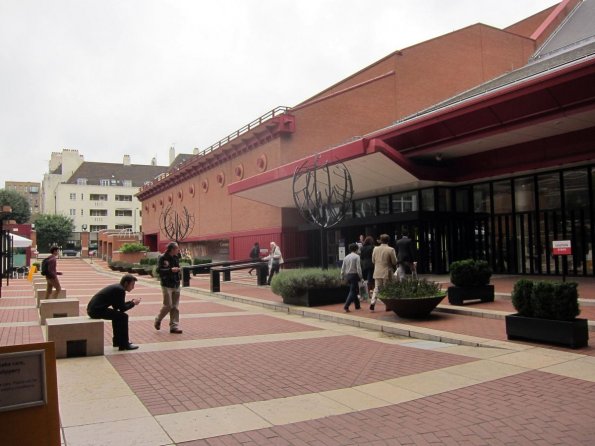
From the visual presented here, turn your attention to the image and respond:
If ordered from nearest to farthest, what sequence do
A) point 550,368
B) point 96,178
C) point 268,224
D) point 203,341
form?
point 550,368
point 203,341
point 268,224
point 96,178

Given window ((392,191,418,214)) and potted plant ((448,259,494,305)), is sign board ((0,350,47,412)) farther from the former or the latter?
window ((392,191,418,214))

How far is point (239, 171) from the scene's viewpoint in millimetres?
36844

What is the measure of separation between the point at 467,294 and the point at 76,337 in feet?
28.9

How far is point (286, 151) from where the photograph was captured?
1221 inches

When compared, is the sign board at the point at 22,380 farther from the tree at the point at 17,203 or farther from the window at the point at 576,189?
the tree at the point at 17,203

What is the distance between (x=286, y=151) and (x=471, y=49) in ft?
49.6

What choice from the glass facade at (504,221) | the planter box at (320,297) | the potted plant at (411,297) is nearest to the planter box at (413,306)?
the potted plant at (411,297)

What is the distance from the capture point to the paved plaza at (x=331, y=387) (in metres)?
4.64

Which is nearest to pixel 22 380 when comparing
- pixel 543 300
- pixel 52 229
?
pixel 543 300

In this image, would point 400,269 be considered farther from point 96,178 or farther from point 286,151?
point 96,178

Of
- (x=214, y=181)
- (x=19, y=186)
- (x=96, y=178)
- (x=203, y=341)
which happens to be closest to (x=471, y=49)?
(x=214, y=181)

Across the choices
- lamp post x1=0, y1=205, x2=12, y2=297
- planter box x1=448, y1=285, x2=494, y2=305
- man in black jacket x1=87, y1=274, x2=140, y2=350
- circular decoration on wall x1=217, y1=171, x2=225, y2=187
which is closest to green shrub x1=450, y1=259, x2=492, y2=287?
planter box x1=448, y1=285, x2=494, y2=305

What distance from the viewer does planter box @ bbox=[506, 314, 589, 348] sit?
26.2 feet

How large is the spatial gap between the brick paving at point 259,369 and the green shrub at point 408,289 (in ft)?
Answer: 7.22
